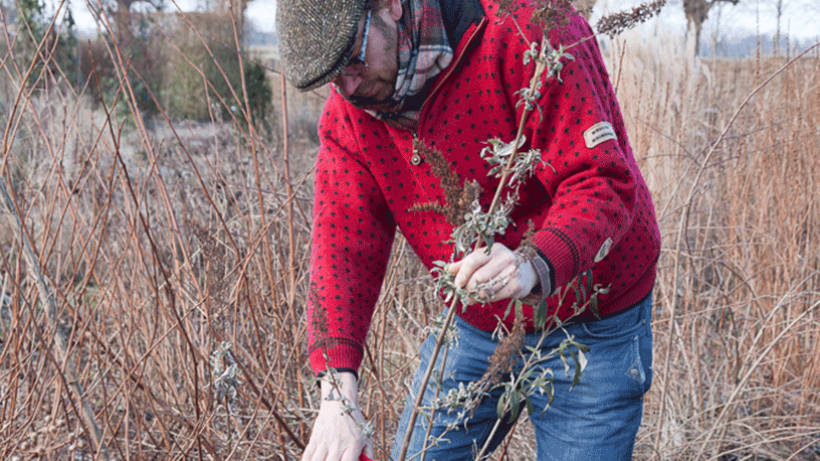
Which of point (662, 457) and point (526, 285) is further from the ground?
point (526, 285)

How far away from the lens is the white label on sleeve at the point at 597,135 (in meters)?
0.93

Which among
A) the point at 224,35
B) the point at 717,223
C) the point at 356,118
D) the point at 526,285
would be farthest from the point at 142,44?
the point at 526,285

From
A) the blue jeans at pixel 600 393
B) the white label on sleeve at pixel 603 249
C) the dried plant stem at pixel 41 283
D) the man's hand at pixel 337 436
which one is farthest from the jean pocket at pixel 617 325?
the dried plant stem at pixel 41 283

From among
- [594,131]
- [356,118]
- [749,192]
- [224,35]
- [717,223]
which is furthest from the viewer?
[224,35]

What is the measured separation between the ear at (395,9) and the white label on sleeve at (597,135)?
369 mm

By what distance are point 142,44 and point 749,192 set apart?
27.0 feet

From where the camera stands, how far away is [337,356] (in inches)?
41.3

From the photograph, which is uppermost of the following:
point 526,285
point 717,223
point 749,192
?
point 526,285

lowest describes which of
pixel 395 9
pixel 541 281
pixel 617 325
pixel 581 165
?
pixel 617 325

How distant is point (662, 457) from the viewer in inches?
83.6

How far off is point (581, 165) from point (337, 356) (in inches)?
20.3

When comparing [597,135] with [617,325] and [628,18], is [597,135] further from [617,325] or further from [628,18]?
[617,325]

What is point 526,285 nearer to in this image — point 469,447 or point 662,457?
point 469,447

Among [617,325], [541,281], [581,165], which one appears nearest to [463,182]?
[581,165]
